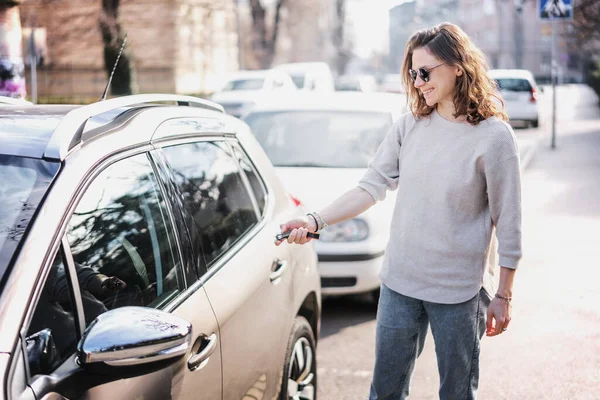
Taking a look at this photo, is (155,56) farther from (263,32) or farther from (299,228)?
(299,228)

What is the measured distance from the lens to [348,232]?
6.05 m

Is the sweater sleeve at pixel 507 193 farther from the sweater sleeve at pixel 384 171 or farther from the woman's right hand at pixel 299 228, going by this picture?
the woman's right hand at pixel 299 228

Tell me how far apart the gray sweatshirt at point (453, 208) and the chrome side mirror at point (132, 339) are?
1190 millimetres

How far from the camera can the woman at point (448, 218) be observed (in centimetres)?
295

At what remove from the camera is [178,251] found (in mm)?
2686

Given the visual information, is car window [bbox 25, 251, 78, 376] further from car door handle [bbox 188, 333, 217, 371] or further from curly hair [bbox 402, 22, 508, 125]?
curly hair [bbox 402, 22, 508, 125]

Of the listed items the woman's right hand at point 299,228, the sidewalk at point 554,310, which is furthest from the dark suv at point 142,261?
the sidewalk at point 554,310

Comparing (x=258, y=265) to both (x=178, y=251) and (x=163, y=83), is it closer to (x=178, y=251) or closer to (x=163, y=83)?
(x=178, y=251)

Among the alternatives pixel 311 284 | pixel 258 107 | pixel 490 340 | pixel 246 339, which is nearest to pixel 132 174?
pixel 246 339

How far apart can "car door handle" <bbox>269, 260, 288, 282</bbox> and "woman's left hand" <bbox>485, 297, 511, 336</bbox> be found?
82cm

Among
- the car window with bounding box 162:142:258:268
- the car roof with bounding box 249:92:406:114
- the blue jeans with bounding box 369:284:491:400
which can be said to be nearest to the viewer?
the car window with bounding box 162:142:258:268

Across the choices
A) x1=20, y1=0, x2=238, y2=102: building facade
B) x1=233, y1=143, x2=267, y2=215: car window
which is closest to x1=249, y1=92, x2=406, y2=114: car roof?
x1=233, y1=143, x2=267, y2=215: car window

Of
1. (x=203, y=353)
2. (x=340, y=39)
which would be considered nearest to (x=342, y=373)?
(x=203, y=353)

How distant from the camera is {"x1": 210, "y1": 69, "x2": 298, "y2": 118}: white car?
73.7 feet
